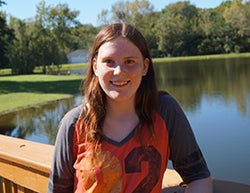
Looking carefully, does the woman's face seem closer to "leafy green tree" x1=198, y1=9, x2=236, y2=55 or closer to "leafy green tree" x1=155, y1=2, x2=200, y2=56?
"leafy green tree" x1=198, y1=9, x2=236, y2=55

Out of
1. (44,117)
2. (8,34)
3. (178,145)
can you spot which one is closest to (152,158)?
(178,145)

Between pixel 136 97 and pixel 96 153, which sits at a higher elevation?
pixel 136 97

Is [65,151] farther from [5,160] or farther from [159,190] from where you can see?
[5,160]

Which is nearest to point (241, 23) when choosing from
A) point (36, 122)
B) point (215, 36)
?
point (215, 36)

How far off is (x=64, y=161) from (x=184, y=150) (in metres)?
0.42

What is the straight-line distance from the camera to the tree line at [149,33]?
3862 centimetres

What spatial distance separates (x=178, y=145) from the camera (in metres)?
1.27

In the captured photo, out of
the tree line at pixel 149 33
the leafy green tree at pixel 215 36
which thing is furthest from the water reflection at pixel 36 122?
the leafy green tree at pixel 215 36

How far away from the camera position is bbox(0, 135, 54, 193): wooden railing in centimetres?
150

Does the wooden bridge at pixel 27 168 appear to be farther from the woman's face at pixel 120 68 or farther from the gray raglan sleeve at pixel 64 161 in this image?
the woman's face at pixel 120 68

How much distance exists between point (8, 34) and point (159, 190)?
30.9m

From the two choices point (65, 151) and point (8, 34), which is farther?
point (8, 34)

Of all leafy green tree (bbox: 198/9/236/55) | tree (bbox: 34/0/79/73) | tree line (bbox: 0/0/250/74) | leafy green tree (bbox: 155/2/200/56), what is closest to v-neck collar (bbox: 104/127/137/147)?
tree line (bbox: 0/0/250/74)

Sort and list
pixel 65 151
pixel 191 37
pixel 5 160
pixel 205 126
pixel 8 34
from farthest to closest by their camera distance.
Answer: pixel 191 37 → pixel 8 34 → pixel 205 126 → pixel 5 160 → pixel 65 151
